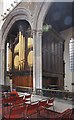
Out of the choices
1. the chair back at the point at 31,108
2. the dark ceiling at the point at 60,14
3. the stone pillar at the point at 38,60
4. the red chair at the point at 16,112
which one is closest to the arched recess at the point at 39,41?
the stone pillar at the point at 38,60

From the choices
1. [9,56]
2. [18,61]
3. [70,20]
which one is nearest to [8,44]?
[9,56]

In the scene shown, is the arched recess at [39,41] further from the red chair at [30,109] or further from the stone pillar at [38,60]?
the red chair at [30,109]

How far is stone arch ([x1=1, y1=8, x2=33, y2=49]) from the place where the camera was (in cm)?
1093

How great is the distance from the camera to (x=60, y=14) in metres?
11.8

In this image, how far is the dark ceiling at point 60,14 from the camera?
10750mm

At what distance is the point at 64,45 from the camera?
554 inches

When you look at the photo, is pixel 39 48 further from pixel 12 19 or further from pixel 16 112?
pixel 16 112

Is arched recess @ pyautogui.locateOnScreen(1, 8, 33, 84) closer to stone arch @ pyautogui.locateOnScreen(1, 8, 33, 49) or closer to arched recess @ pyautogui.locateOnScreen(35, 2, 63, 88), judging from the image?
stone arch @ pyautogui.locateOnScreen(1, 8, 33, 49)

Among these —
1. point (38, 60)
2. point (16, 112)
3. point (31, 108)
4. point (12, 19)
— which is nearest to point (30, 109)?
point (31, 108)

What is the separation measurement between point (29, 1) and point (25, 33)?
1843 millimetres

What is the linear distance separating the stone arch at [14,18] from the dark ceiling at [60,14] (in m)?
1.05

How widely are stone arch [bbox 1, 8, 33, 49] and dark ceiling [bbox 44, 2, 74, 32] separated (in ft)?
3.44

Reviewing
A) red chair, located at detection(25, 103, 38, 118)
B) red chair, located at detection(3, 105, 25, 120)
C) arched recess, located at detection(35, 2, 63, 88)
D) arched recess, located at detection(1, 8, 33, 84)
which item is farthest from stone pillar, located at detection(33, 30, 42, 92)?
red chair, located at detection(3, 105, 25, 120)

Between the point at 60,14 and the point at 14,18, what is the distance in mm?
2921
